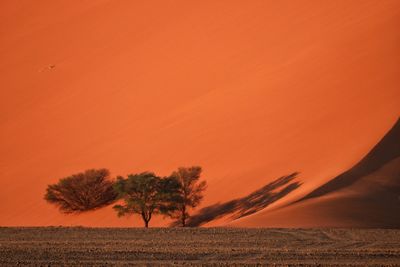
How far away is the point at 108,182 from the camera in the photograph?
83.0 feet

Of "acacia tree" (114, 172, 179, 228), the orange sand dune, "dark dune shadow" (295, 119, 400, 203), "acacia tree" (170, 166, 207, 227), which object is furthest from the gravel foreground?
"acacia tree" (170, 166, 207, 227)

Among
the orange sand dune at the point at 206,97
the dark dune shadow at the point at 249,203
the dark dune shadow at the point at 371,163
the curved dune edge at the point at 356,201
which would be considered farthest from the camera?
the orange sand dune at the point at 206,97

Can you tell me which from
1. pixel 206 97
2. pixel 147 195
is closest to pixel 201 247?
pixel 147 195

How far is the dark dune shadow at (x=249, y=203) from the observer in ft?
68.1

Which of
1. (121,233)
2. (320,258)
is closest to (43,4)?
(121,233)

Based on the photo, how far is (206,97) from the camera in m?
30.8

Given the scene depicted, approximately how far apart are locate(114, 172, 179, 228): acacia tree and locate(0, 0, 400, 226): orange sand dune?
0.88 m

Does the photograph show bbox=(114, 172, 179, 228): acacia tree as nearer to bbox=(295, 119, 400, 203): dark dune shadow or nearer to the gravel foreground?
the gravel foreground

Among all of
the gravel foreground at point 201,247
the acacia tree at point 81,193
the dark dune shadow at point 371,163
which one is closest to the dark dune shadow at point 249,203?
the dark dune shadow at point 371,163

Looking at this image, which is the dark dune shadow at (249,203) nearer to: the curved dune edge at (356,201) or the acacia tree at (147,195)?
the acacia tree at (147,195)

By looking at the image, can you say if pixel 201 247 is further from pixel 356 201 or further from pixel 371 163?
pixel 371 163

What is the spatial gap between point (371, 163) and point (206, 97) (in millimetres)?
11364

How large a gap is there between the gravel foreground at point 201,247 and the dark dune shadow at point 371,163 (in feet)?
11.3

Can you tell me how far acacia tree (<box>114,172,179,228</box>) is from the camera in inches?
856
